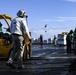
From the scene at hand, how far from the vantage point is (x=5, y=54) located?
15.5 meters

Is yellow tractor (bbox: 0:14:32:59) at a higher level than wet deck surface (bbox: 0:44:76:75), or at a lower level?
higher

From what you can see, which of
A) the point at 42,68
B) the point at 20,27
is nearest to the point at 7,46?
the point at 20,27

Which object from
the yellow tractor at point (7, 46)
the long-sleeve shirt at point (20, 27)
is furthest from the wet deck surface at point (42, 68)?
the long-sleeve shirt at point (20, 27)

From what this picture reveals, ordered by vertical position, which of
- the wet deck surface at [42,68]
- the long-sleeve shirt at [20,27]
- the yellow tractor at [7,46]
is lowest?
the wet deck surface at [42,68]

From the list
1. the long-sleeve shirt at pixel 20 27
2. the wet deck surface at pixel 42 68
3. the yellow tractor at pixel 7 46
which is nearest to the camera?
the wet deck surface at pixel 42 68

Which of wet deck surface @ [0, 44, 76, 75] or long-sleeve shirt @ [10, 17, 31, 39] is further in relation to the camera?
long-sleeve shirt @ [10, 17, 31, 39]

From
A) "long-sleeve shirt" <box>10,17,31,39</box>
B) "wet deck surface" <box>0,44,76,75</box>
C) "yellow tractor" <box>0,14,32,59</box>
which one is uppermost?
"long-sleeve shirt" <box>10,17,31,39</box>

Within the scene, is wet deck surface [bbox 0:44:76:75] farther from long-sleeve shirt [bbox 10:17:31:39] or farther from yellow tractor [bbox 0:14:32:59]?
long-sleeve shirt [bbox 10:17:31:39]

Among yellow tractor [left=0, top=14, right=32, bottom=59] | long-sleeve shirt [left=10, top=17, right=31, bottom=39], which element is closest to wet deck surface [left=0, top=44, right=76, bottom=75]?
yellow tractor [left=0, top=14, right=32, bottom=59]

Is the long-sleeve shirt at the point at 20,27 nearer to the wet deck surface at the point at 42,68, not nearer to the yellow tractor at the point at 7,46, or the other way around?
the wet deck surface at the point at 42,68

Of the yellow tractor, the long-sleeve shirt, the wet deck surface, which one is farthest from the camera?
the yellow tractor

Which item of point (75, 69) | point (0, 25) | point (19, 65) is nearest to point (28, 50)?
point (0, 25)

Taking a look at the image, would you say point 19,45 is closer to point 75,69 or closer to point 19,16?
point 19,16

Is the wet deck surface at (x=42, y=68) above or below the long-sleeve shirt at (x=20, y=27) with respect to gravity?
below
